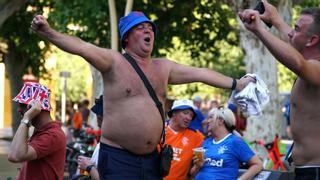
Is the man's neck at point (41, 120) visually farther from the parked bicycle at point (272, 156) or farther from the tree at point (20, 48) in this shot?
the tree at point (20, 48)

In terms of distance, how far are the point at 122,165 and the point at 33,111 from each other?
925mm

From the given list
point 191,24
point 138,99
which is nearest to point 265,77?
point 191,24

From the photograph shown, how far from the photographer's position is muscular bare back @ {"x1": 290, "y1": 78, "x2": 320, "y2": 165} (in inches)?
187

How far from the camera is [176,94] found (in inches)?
1604

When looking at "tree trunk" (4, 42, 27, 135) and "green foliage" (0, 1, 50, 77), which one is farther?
"tree trunk" (4, 42, 27, 135)

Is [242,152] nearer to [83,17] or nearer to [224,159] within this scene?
[224,159]

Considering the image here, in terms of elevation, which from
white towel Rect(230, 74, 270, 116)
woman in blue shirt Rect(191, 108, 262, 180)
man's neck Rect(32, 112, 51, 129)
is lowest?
woman in blue shirt Rect(191, 108, 262, 180)

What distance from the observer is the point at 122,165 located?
17.3 ft

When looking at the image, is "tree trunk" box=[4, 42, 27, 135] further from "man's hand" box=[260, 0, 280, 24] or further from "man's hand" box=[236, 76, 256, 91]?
"man's hand" box=[260, 0, 280, 24]

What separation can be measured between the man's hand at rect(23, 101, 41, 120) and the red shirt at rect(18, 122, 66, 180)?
16cm

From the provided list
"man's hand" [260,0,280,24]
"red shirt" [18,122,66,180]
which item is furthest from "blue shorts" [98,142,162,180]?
"man's hand" [260,0,280,24]

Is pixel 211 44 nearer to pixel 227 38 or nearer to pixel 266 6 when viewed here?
pixel 227 38

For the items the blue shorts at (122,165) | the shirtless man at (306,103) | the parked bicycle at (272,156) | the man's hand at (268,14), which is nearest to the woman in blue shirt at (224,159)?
the blue shorts at (122,165)

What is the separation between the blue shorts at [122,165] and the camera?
527 centimetres
